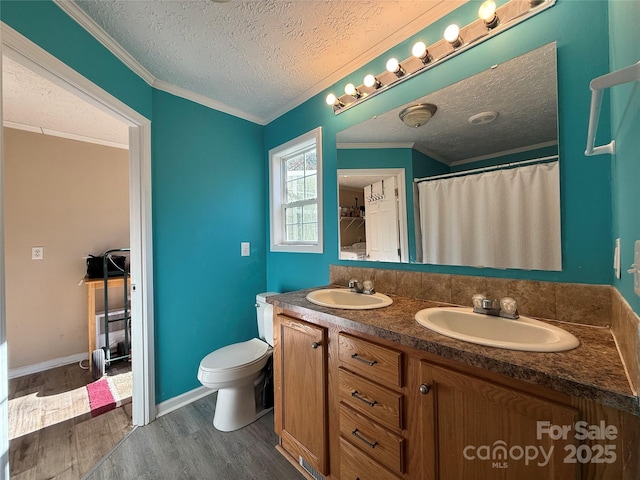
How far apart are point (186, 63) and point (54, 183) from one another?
207cm

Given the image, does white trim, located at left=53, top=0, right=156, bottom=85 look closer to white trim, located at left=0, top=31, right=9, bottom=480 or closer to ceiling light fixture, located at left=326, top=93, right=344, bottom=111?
white trim, located at left=0, top=31, right=9, bottom=480

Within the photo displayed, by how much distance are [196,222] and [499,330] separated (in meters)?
2.10

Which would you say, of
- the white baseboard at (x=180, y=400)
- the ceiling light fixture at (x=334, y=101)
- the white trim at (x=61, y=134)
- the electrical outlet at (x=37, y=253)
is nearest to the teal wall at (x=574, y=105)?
the ceiling light fixture at (x=334, y=101)

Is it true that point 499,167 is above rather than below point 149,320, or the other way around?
above

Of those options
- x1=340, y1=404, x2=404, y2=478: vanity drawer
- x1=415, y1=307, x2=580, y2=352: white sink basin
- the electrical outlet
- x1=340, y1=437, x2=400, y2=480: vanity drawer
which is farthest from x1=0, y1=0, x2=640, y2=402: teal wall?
the electrical outlet

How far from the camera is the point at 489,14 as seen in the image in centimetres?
108

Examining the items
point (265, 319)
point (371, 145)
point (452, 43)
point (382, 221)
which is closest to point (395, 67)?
point (452, 43)

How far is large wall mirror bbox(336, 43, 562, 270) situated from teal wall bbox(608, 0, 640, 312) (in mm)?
178

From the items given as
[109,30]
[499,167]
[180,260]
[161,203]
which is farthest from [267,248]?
[499,167]

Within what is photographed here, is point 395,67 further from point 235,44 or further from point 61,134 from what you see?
point 61,134

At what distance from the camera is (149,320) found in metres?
1.73

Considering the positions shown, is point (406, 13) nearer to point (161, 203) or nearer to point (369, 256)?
point (369, 256)

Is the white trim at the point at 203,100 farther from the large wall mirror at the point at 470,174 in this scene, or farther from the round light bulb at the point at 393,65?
the round light bulb at the point at 393,65

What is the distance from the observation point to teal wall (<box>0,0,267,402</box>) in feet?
5.95
